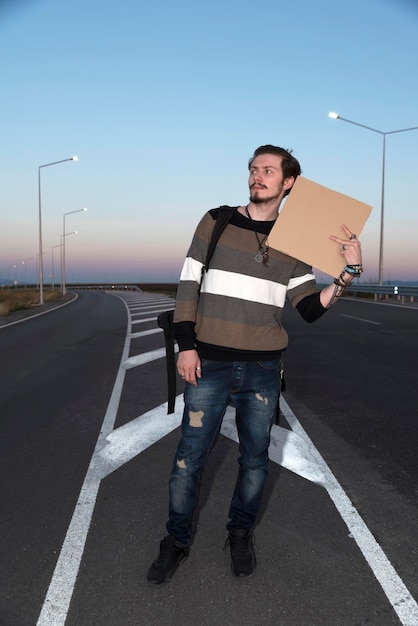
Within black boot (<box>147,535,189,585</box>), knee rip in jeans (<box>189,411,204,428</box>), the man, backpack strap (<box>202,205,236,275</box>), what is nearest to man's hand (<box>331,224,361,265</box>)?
the man

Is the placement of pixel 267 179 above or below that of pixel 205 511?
above

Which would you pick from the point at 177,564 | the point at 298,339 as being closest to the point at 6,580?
the point at 177,564

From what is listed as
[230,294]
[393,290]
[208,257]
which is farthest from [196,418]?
[393,290]

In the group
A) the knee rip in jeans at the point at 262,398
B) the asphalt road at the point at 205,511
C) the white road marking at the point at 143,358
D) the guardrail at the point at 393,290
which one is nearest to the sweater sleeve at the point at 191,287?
the knee rip in jeans at the point at 262,398

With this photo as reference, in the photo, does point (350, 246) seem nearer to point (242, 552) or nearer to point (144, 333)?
point (242, 552)

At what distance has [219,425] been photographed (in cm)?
285

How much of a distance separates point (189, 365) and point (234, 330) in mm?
302

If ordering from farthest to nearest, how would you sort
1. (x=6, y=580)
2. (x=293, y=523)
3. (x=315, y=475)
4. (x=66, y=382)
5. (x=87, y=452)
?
1. (x=66, y=382)
2. (x=87, y=452)
3. (x=315, y=475)
4. (x=293, y=523)
5. (x=6, y=580)

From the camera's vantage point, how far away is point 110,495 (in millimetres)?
3705

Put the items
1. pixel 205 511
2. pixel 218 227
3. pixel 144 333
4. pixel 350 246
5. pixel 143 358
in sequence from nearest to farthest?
1. pixel 350 246
2. pixel 218 227
3. pixel 205 511
4. pixel 143 358
5. pixel 144 333

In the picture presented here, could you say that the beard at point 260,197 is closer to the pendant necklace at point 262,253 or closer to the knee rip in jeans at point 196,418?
the pendant necklace at point 262,253

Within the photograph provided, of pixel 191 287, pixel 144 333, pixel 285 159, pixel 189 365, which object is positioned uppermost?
pixel 285 159

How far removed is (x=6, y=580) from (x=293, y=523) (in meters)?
1.68

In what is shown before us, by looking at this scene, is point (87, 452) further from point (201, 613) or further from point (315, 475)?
point (201, 613)
